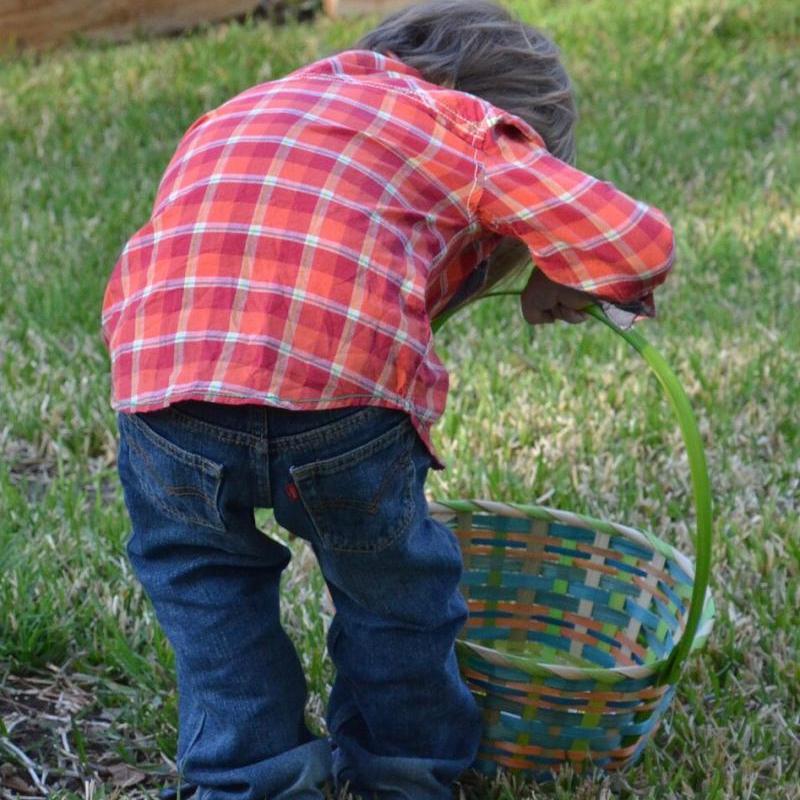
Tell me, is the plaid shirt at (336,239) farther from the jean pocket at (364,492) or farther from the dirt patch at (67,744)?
the dirt patch at (67,744)

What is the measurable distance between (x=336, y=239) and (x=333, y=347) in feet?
0.43

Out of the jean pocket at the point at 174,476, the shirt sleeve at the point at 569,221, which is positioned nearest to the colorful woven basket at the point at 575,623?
the shirt sleeve at the point at 569,221

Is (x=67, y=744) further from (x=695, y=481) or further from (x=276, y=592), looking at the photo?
(x=695, y=481)

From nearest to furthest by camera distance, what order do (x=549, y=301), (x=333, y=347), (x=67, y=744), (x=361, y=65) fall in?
1. (x=333, y=347)
2. (x=361, y=65)
3. (x=549, y=301)
4. (x=67, y=744)

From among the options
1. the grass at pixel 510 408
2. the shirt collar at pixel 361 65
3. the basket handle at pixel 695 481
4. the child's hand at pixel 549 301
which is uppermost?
the shirt collar at pixel 361 65

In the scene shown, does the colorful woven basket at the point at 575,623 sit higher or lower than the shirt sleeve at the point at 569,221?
lower

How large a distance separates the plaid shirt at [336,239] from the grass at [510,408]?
2.19ft

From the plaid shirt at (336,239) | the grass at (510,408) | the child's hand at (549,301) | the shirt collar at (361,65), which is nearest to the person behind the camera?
the plaid shirt at (336,239)

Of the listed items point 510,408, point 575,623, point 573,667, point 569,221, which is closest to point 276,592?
point 573,667

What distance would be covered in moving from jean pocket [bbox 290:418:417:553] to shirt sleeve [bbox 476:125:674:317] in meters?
0.29

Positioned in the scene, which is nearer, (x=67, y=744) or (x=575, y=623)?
(x=67, y=744)

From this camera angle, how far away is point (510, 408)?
311cm

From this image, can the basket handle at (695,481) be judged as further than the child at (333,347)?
Yes

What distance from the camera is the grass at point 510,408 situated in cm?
214
